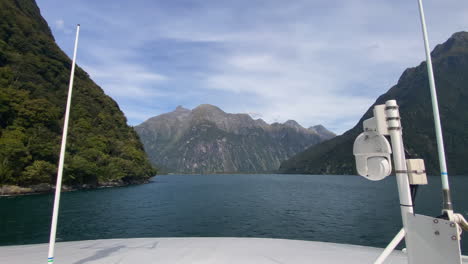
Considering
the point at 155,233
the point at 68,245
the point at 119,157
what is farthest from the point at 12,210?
the point at 119,157

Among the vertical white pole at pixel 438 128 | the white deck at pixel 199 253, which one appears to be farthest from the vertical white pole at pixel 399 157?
the white deck at pixel 199 253

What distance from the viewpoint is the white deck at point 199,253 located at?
22.5 feet

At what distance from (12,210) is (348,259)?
184 feet

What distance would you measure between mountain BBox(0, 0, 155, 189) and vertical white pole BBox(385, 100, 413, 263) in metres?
92.4

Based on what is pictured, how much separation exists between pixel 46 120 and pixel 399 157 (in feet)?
376

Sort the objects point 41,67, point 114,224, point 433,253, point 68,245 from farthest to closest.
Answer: point 41,67 → point 114,224 → point 68,245 → point 433,253

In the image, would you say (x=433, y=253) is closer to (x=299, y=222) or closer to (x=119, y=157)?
(x=299, y=222)

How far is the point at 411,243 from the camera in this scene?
154 inches

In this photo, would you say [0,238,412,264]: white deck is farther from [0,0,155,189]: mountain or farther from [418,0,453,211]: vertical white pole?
[0,0,155,189]: mountain

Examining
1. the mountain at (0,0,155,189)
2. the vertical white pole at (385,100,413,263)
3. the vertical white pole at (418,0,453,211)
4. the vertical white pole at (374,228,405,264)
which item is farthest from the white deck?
the mountain at (0,0,155,189)

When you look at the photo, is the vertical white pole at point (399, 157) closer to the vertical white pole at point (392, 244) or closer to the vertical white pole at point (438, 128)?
the vertical white pole at point (392, 244)

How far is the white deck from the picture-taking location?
269 inches

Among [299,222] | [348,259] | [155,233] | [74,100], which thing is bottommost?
[299,222]

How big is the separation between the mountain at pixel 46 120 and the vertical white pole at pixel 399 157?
92.4 metres
